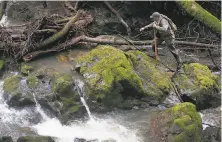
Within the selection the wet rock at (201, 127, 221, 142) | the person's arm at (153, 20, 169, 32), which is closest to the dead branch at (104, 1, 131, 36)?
the person's arm at (153, 20, 169, 32)

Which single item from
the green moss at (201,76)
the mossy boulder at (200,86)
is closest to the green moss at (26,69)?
the mossy boulder at (200,86)

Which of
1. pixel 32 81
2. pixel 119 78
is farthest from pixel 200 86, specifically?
pixel 32 81

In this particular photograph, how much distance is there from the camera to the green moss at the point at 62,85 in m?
8.61

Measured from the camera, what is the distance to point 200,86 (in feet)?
30.0

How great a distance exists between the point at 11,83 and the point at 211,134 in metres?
4.53

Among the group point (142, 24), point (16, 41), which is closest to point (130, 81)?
point (16, 41)

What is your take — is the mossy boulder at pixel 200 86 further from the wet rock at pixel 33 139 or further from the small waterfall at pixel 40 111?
the wet rock at pixel 33 139

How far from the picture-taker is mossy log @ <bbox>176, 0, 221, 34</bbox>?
427 inches

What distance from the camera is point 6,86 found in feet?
29.4

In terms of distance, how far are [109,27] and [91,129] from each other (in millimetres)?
4916

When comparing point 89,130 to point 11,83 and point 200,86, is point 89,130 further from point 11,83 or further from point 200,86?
point 200,86

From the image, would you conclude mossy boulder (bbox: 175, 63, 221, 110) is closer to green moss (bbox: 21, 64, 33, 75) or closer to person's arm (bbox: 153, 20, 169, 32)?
person's arm (bbox: 153, 20, 169, 32)

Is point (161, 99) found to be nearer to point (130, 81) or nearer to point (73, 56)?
point (130, 81)

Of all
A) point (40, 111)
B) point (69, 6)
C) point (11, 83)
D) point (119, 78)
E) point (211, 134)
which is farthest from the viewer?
point (69, 6)
